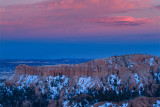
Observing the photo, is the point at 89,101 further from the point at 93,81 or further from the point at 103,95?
the point at 93,81

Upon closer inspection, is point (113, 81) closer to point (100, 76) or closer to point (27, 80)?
point (100, 76)

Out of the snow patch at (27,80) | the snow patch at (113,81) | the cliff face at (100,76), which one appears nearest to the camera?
the snow patch at (113,81)

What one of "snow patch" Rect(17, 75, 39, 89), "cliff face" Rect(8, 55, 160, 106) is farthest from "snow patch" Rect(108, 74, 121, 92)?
"snow patch" Rect(17, 75, 39, 89)

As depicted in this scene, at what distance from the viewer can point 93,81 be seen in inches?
3123

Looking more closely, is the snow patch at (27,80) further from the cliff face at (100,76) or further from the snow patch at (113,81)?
the snow patch at (113,81)

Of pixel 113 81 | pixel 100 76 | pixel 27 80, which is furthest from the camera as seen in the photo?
pixel 27 80

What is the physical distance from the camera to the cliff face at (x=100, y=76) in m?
77.4

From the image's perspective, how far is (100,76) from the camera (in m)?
80.4

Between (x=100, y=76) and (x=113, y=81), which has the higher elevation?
(x=100, y=76)

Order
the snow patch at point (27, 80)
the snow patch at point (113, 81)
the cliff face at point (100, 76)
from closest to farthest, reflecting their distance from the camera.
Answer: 1. the snow patch at point (113, 81)
2. the cliff face at point (100, 76)
3. the snow patch at point (27, 80)

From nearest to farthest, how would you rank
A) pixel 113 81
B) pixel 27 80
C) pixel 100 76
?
pixel 113 81, pixel 100 76, pixel 27 80

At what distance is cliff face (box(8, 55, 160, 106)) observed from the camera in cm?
7744

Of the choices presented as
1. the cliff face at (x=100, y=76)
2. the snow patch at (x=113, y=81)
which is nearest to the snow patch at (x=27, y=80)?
the cliff face at (x=100, y=76)

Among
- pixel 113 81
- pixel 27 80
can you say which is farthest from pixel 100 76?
pixel 27 80
